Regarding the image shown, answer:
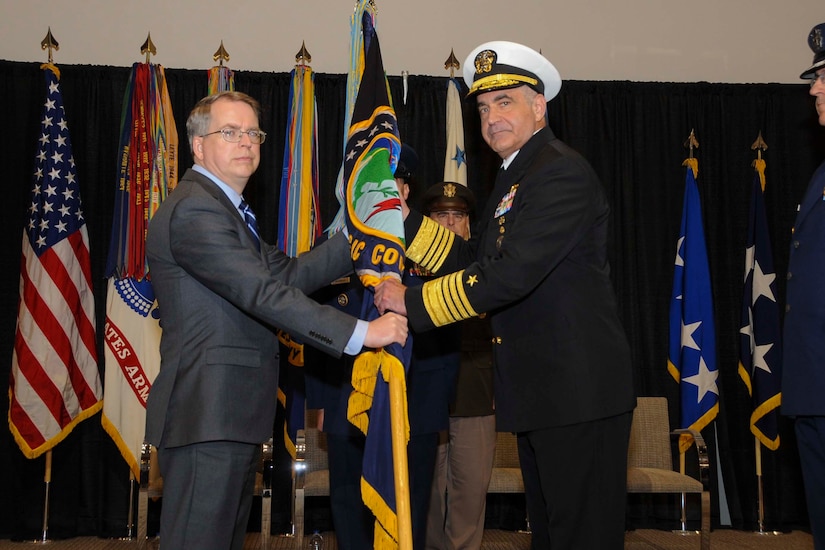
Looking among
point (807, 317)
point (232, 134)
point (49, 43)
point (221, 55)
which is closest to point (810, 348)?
point (807, 317)

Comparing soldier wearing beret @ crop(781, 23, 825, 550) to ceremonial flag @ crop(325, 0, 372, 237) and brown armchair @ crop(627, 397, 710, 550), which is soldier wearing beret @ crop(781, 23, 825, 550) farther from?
brown armchair @ crop(627, 397, 710, 550)

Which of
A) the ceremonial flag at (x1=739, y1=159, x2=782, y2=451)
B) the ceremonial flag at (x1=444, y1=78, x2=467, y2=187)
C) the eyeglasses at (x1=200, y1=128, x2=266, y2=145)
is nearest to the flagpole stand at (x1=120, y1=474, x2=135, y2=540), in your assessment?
the ceremonial flag at (x1=444, y1=78, x2=467, y2=187)

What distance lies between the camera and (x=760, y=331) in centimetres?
554

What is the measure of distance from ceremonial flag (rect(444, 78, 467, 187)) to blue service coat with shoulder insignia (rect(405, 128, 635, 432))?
2839 mm

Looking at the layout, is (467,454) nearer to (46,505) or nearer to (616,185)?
(616,185)

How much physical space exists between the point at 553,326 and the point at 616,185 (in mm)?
3672

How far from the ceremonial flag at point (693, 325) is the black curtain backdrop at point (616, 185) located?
175 millimetres

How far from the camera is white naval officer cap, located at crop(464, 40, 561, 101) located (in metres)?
2.83

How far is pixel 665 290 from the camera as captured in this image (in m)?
5.93

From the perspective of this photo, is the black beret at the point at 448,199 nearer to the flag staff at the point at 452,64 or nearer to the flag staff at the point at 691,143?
the flag staff at the point at 452,64

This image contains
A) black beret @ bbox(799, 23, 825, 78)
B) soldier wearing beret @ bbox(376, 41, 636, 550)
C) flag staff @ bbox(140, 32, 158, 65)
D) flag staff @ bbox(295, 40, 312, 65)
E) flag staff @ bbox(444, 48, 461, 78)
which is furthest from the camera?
flag staff @ bbox(444, 48, 461, 78)

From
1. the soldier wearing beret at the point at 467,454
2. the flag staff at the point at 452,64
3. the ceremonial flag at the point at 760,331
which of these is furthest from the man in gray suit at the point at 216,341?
the ceremonial flag at the point at 760,331

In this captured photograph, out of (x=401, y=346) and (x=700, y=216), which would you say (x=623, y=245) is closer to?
(x=700, y=216)

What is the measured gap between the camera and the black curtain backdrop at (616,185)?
5445mm
